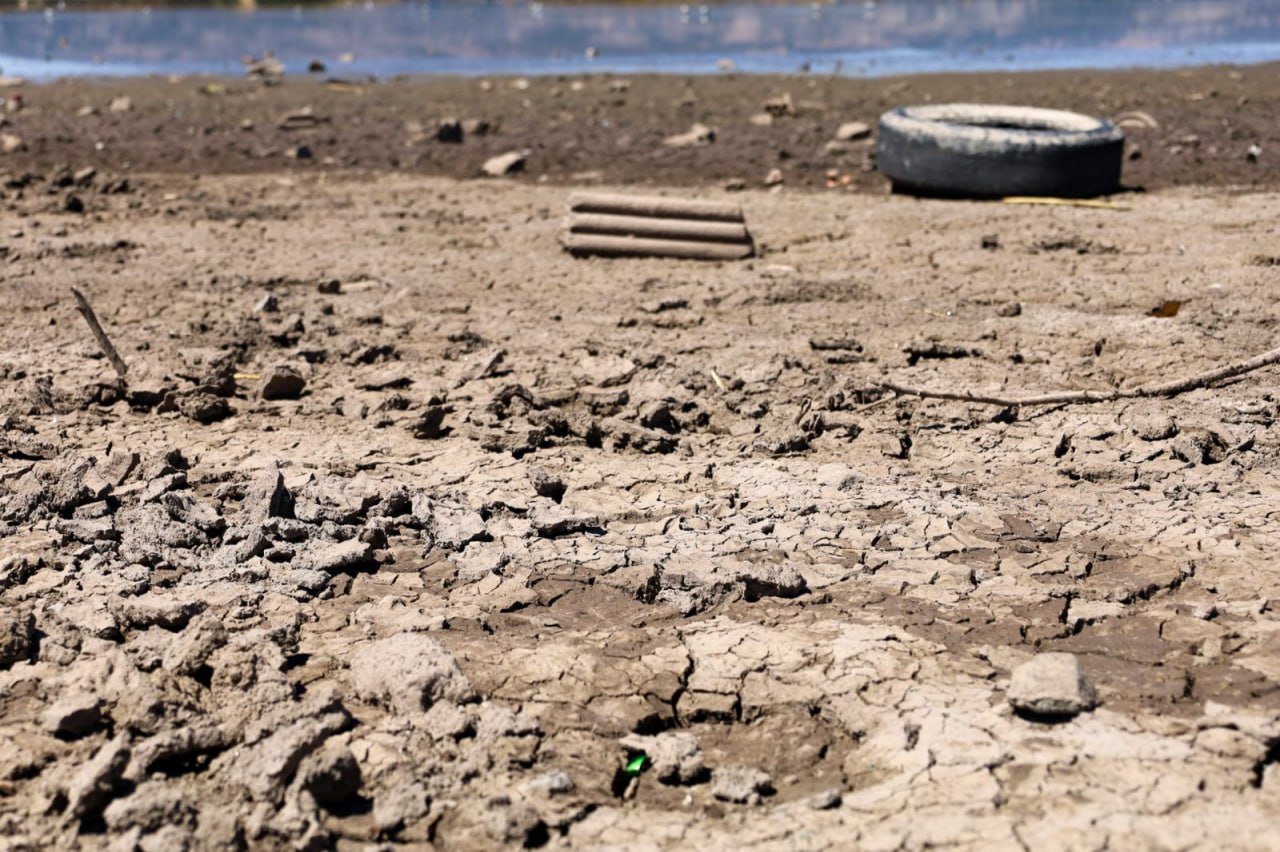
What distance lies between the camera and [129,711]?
9.90 ft

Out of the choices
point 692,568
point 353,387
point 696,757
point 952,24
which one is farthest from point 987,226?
point 952,24

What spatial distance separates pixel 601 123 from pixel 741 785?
1011 centimetres

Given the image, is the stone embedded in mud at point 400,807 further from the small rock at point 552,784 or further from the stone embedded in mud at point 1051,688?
the stone embedded in mud at point 1051,688

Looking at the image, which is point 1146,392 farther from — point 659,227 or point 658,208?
point 658,208

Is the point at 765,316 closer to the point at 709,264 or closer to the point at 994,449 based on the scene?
the point at 709,264

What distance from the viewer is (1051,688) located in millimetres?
2949

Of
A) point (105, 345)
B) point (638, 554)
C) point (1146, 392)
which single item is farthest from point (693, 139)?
point (638, 554)

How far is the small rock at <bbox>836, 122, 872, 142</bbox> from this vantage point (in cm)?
1096

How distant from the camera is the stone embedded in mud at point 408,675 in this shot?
308 centimetres

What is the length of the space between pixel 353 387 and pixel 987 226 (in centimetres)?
413

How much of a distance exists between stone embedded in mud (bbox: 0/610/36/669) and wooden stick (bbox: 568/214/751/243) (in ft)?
15.0

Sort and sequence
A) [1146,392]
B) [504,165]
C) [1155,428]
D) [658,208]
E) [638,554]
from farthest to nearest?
[504,165]
[658,208]
[1146,392]
[1155,428]
[638,554]

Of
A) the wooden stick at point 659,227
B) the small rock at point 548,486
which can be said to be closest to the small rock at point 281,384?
the small rock at point 548,486

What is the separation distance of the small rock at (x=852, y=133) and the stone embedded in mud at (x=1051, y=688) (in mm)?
8449
